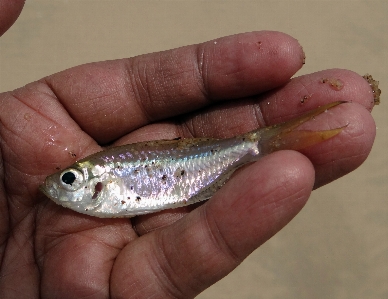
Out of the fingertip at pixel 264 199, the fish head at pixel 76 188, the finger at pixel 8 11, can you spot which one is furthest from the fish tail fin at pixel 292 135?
the finger at pixel 8 11

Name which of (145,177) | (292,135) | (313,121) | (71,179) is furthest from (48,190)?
(313,121)

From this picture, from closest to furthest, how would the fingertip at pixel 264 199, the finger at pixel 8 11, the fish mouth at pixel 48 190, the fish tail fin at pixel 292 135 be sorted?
the fingertip at pixel 264 199 → the fish tail fin at pixel 292 135 → the finger at pixel 8 11 → the fish mouth at pixel 48 190

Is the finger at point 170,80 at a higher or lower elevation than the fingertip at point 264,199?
higher

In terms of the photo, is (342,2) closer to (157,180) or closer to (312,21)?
(312,21)

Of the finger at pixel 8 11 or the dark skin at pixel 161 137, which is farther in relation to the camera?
the finger at pixel 8 11

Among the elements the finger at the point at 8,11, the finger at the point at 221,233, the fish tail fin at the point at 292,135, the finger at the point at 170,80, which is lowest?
the finger at the point at 221,233

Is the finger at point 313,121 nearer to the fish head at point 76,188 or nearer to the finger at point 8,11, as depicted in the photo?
the fish head at point 76,188

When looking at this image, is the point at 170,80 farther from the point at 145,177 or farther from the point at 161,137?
the point at 145,177
